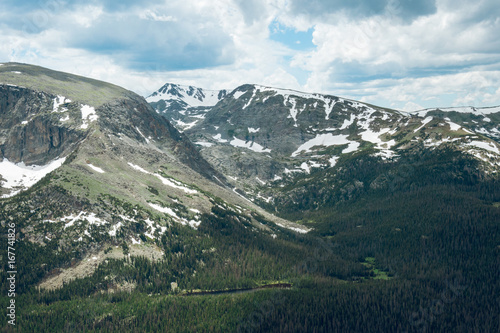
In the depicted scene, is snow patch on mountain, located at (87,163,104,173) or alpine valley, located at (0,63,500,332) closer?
alpine valley, located at (0,63,500,332)

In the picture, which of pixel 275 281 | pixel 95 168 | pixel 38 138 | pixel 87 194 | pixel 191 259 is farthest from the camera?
pixel 38 138

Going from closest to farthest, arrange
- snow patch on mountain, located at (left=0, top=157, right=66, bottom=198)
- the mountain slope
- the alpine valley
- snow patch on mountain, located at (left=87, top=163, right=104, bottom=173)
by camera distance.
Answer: the alpine valley < the mountain slope < snow patch on mountain, located at (left=87, top=163, right=104, bottom=173) < snow patch on mountain, located at (left=0, top=157, right=66, bottom=198)

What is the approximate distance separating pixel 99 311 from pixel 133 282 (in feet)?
52.0

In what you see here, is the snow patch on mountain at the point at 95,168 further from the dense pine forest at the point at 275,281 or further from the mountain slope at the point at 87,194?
the dense pine forest at the point at 275,281

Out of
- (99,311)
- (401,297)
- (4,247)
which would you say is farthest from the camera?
(401,297)

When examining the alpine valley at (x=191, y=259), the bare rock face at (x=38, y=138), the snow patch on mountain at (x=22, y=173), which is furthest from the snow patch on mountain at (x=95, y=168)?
the bare rock face at (x=38, y=138)

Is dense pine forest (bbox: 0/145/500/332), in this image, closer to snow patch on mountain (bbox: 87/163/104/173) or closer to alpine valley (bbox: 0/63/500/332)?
alpine valley (bbox: 0/63/500/332)

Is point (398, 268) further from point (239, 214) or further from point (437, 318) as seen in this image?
point (239, 214)

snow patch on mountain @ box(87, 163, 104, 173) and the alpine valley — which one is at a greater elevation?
snow patch on mountain @ box(87, 163, 104, 173)

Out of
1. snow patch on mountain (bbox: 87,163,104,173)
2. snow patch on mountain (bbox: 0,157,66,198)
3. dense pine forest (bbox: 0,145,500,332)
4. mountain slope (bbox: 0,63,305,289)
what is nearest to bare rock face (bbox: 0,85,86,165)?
mountain slope (bbox: 0,63,305,289)

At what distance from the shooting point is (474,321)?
109 metres

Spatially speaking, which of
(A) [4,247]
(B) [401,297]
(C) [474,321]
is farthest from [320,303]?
(A) [4,247]

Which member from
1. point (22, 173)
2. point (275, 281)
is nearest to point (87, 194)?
point (22, 173)

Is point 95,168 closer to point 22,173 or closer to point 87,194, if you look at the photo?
point 87,194
